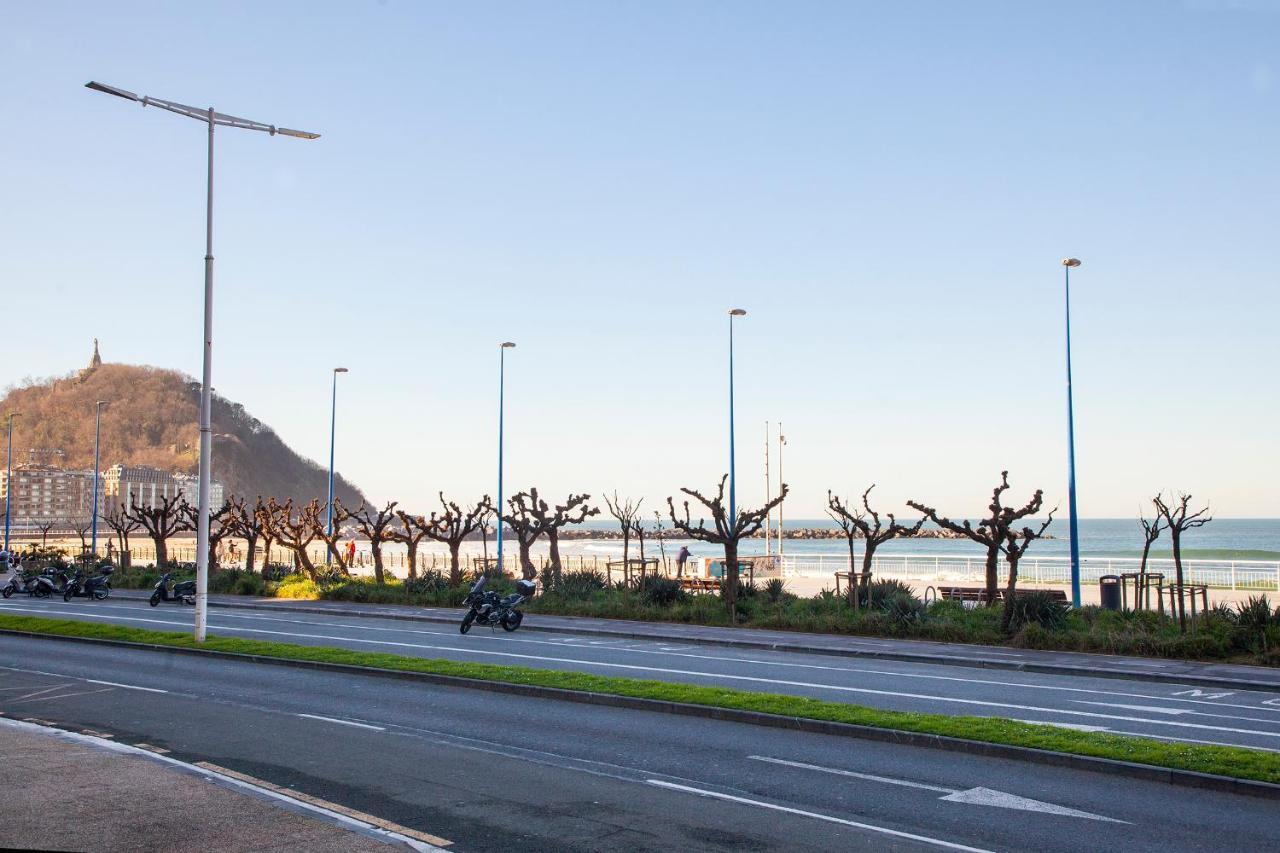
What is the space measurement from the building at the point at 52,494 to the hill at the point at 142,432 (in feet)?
14.4

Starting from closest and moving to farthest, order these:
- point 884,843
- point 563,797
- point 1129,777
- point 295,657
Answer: point 884,843, point 563,797, point 1129,777, point 295,657

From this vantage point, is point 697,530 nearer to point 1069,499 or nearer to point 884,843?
point 1069,499

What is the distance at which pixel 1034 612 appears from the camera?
2217cm

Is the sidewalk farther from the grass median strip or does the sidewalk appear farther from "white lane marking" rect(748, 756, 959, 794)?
the grass median strip

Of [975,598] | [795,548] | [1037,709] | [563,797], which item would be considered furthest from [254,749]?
[795,548]

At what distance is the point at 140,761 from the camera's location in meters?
9.49

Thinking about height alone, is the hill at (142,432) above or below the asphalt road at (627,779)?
above

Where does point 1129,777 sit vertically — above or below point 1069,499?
below

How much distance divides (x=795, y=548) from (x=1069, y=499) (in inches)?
4254

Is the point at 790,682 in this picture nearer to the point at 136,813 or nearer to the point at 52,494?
the point at 136,813

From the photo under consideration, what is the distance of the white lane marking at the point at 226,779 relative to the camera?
738cm

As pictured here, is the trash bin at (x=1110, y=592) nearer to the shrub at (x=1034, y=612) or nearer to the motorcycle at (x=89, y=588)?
the shrub at (x=1034, y=612)

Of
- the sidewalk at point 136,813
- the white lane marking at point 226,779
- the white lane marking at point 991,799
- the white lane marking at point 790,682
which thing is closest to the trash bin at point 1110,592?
the white lane marking at point 790,682

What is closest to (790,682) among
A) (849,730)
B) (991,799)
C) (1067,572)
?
(849,730)
